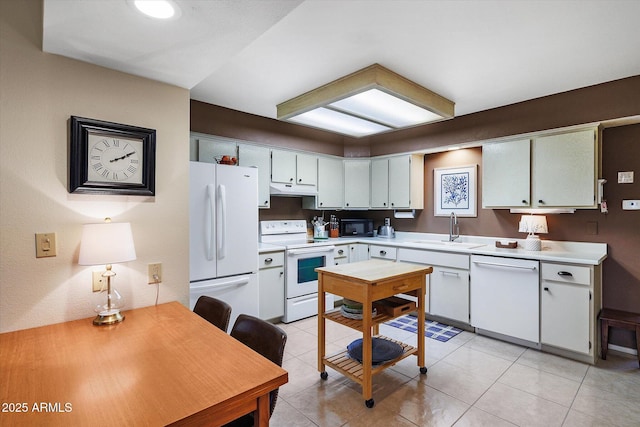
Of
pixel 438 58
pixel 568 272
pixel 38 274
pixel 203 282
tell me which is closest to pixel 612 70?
pixel 438 58

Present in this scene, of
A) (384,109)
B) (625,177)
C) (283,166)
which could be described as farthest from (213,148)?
(625,177)

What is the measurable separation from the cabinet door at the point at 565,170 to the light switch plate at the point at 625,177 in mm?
315

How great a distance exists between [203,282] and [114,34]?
2.03 metres

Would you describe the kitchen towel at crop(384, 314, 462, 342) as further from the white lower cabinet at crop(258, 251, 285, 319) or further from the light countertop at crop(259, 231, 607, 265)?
the white lower cabinet at crop(258, 251, 285, 319)

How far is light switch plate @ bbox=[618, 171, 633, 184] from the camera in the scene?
2.93 m

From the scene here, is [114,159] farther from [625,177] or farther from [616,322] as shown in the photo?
[625,177]

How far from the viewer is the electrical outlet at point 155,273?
1.99 metres

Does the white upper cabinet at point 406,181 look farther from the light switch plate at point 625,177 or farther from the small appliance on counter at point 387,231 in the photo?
the light switch plate at point 625,177

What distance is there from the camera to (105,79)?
1824 mm

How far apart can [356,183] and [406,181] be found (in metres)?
0.76

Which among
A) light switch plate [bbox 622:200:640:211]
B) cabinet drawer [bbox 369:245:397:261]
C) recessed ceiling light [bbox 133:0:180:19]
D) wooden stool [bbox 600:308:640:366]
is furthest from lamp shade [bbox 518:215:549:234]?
recessed ceiling light [bbox 133:0:180:19]

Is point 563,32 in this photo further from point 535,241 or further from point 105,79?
point 105,79

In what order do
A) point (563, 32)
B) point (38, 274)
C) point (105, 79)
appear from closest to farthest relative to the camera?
point (38, 274) < point (105, 79) < point (563, 32)

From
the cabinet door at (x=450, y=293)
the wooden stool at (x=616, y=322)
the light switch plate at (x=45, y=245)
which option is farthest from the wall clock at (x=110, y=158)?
the wooden stool at (x=616, y=322)
